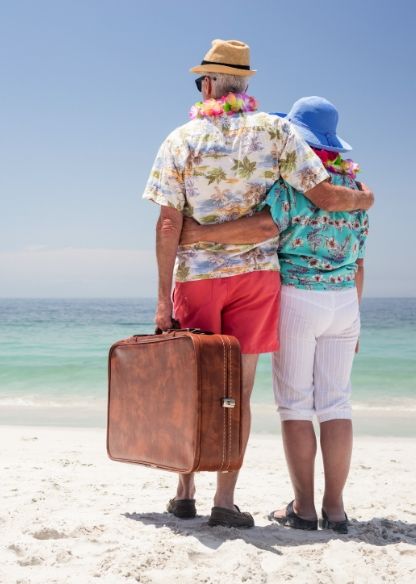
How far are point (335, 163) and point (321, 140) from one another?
12 cm

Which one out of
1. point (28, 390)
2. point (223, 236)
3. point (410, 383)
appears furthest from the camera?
point (410, 383)

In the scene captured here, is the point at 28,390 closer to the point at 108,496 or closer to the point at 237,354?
the point at 108,496

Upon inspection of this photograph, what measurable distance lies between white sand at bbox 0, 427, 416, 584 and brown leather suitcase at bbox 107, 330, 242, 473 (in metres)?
0.33

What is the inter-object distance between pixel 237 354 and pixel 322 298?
0.54 m

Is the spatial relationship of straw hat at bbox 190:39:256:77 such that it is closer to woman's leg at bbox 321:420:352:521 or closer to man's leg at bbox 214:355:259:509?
man's leg at bbox 214:355:259:509

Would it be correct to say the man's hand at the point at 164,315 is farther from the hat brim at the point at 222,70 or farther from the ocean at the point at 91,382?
the ocean at the point at 91,382

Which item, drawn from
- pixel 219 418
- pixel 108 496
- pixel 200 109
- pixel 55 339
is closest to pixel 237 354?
pixel 219 418

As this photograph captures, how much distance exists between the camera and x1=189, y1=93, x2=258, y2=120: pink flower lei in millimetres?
3055

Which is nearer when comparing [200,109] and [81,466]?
[200,109]

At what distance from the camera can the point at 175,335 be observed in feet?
9.48

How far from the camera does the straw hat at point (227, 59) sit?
3.08 meters

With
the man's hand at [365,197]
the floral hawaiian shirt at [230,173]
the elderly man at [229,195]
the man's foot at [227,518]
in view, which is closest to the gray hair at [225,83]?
the elderly man at [229,195]

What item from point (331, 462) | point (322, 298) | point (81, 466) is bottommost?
point (81, 466)

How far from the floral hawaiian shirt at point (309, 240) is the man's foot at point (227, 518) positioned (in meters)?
1.01
